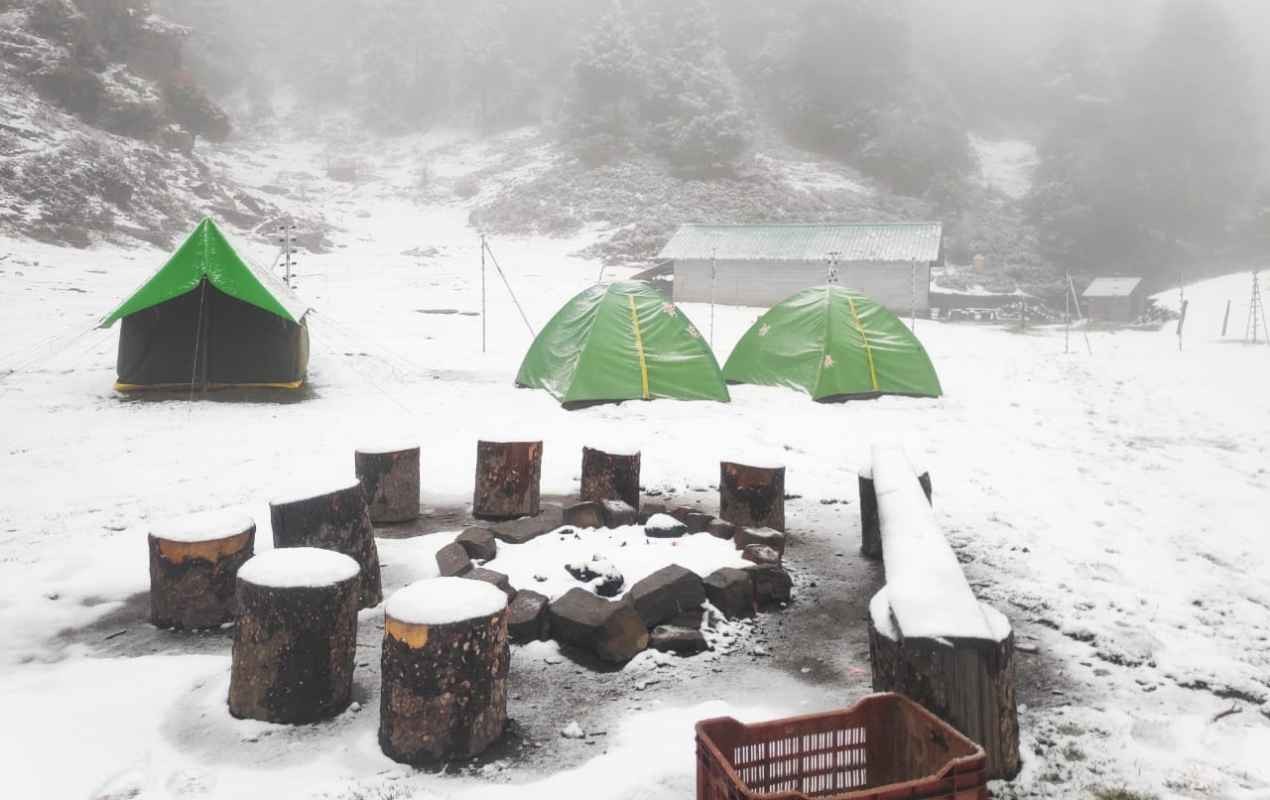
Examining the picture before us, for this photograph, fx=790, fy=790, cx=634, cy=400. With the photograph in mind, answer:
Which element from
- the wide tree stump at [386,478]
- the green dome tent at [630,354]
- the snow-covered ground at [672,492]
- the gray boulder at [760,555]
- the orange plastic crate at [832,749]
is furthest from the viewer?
the green dome tent at [630,354]

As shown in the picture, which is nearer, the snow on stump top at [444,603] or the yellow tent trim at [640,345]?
the snow on stump top at [444,603]

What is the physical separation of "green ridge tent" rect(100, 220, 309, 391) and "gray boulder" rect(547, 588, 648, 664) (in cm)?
818

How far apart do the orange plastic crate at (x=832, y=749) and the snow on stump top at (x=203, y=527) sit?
3273mm

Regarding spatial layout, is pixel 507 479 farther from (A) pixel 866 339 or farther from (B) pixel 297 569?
(A) pixel 866 339

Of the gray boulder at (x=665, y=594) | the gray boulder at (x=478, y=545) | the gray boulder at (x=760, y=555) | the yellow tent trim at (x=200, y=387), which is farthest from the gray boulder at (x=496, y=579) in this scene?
the yellow tent trim at (x=200, y=387)

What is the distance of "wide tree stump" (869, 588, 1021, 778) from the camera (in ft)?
8.82

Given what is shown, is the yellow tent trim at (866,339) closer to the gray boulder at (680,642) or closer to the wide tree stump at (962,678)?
the gray boulder at (680,642)

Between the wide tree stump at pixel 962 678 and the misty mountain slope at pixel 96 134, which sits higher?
the misty mountain slope at pixel 96 134

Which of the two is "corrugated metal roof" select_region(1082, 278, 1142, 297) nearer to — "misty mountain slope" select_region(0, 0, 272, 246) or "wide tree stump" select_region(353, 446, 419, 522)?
"wide tree stump" select_region(353, 446, 419, 522)

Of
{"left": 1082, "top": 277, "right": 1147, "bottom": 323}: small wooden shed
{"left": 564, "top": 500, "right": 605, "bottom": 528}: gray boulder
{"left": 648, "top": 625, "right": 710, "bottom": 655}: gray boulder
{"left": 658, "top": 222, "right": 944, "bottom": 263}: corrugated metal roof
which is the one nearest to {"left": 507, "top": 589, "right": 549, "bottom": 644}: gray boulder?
{"left": 648, "top": 625, "right": 710, "bottom": 655}: gray boulder

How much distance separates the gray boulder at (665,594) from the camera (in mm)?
4375

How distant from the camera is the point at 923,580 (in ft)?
10.0

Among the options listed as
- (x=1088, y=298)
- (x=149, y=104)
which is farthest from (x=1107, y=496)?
(x=149, y=104)

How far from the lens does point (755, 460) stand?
6266 millimetres
